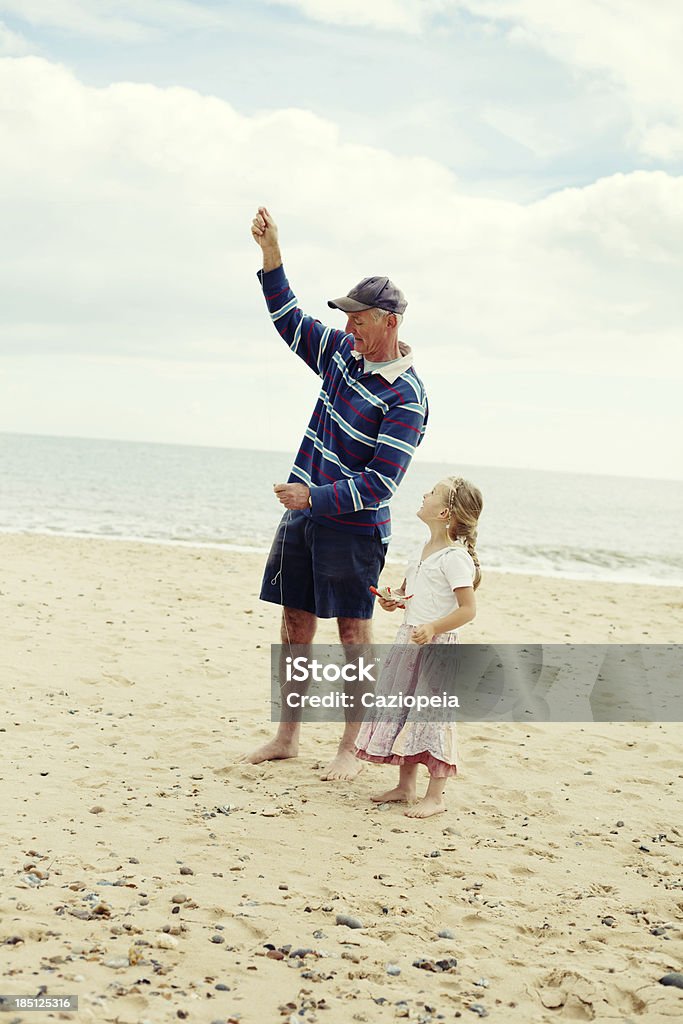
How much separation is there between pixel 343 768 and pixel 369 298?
2115 millimetres

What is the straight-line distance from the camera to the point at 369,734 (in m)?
4.11

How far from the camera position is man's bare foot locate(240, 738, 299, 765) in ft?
14.9

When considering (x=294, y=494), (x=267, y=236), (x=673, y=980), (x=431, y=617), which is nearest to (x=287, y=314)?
(x=267, y=236)

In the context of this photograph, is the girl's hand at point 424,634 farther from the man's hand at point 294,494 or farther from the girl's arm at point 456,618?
the man's hand at point 294,494

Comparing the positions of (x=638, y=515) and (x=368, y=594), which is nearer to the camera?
(x=368, y=594)

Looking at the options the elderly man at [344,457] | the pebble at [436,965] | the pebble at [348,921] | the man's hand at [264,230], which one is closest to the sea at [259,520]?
the elderly man at [344,457]

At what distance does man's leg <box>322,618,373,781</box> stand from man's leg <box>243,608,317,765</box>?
20cm

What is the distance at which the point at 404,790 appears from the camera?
13.5 feet

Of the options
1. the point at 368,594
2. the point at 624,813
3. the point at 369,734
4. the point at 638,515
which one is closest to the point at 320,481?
the point at 368,594

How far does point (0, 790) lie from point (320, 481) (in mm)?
1843

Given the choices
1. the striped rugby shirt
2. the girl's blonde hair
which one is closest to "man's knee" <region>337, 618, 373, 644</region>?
Result: the striped rugby shirt

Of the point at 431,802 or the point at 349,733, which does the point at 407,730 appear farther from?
the point at 349,733

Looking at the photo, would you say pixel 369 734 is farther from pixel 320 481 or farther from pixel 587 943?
pixel 587 943

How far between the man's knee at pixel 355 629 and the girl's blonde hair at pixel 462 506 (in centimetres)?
57
